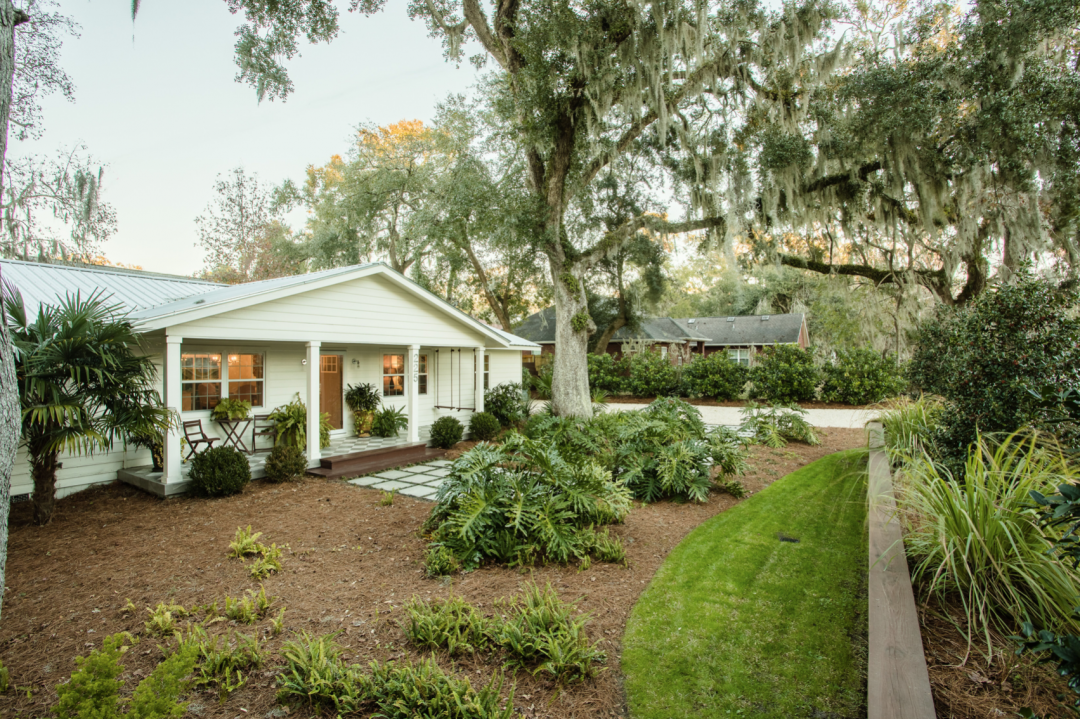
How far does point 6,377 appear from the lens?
6.49ft

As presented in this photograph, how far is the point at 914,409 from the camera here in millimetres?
6207

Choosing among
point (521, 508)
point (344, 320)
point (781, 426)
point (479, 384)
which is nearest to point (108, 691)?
point (521, 508)

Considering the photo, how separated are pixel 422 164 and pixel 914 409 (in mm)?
17377

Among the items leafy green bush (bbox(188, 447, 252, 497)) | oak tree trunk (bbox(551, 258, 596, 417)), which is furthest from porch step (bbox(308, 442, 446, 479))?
oak tree trunk (bbox(551, 258, 596, 417))

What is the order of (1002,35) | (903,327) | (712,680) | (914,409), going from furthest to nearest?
(903,327) < (1002,35) < (914,409) < (712,680)

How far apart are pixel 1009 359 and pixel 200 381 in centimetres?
1009

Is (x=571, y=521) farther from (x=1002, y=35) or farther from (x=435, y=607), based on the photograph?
(x=1002, y=35)

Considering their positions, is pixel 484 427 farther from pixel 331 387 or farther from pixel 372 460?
pixel 331 387

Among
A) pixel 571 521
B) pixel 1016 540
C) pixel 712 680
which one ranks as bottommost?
pixel 712 680

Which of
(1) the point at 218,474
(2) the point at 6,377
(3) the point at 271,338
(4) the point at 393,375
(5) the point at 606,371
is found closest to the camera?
(2) the point at 6,377

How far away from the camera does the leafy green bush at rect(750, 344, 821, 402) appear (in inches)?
623

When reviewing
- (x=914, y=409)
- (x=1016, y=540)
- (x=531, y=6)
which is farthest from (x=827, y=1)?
(x=1016, y=540)

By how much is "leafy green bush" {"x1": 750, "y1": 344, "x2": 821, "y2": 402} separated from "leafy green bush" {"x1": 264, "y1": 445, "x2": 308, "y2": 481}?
1359 centimetres

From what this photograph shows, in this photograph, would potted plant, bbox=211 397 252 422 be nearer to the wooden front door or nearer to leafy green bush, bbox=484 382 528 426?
the wooden front door
